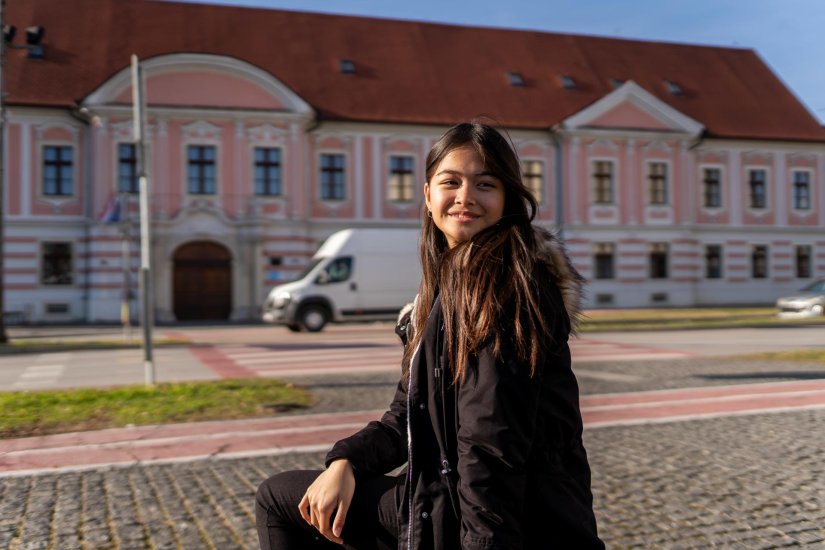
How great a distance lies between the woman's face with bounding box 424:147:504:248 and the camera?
84.5 inches

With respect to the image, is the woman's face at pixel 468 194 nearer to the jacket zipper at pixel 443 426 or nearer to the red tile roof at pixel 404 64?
the jacket zipper at pixel 443 426

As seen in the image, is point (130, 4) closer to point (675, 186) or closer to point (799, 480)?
point (675, 186)

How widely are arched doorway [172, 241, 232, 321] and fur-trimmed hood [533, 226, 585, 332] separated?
2818 centimetres

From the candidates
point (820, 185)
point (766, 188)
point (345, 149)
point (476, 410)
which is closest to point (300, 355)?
point (476, 410)

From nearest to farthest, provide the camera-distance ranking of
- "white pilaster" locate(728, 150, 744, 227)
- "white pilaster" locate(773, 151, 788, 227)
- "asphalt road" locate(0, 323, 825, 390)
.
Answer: "asphalt road" locate(0, 323, 825, 390) → "white pilaster" locate(728, 150, 744, 227) → "white pilaster" locate(773, 151, 788, 227)

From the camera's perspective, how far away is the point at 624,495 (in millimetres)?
4445

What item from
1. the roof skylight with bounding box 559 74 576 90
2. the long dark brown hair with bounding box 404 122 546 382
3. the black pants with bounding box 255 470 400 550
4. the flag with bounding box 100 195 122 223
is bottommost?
the black pants with bounding box 255 470 400 550

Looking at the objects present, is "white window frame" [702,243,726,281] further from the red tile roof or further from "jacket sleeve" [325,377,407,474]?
"jacket sleeve" [325,377,407,474]

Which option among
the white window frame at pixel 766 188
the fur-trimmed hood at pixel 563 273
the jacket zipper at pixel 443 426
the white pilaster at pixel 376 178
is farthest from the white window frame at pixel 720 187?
the jacket zipper at pixel 443 426

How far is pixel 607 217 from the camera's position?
3447 cm

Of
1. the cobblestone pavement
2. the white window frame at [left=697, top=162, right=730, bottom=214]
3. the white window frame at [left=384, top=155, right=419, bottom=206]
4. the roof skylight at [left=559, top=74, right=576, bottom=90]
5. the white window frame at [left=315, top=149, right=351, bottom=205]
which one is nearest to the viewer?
the cobblestone pavement

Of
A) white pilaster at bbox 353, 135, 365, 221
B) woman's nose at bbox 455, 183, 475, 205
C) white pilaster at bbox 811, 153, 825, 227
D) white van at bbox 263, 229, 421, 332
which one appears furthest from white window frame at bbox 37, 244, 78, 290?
white pilaster at bbox 811, 153, 825, 227

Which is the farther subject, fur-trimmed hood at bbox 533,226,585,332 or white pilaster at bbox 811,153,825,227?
white pilaster at bbox 811,153,825,227

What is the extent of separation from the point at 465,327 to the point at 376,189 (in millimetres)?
30641
